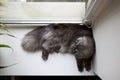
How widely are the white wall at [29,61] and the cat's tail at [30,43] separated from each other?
0.06 meters

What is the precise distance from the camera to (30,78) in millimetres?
2457

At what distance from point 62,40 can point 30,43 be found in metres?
0.39

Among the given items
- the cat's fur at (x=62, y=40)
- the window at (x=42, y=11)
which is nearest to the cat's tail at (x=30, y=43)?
the cat's fur at (x=62, y=40)

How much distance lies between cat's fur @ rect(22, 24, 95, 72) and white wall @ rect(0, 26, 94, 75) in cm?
7

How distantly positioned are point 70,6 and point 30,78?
1183mm

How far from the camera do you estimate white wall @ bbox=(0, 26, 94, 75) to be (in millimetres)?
2074

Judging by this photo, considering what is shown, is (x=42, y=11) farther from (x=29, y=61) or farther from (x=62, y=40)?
(x=29, y=61)

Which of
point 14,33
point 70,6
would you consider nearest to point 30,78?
point 14,33

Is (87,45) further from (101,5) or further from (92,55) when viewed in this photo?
(101,5)

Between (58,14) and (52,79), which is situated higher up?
(58,14)

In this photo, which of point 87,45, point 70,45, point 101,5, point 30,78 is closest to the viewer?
point 101,5

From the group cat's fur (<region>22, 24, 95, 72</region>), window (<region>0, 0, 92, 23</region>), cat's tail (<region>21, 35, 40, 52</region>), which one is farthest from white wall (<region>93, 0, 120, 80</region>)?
cat's tail (<region>21, 35, 40, 52</region>)

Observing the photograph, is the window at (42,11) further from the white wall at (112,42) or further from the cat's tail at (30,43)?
the white wall at (112,42)

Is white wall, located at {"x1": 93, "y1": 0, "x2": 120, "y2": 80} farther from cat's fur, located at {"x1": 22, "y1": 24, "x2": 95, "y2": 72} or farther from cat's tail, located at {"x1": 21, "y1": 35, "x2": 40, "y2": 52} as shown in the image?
cat's tail, located at {"x1": 21, "y1": 35, "x2": 40, "y2": 52}
